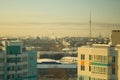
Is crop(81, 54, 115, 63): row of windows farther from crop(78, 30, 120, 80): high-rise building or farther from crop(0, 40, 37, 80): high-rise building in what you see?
crop(0, 40, 37, 80): high-rise building

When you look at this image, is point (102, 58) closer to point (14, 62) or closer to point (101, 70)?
point (101, 70)

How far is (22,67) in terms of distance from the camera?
6418 mm

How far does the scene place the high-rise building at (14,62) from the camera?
613cm

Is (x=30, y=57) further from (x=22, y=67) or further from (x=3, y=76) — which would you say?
(x=3, y=76)

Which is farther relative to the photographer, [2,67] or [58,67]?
[58,67]

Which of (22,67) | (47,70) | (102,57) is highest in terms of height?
(102,57)

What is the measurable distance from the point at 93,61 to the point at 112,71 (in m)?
0.29

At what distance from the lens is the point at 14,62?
6258 millimetres

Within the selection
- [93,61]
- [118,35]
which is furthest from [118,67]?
[118,35]

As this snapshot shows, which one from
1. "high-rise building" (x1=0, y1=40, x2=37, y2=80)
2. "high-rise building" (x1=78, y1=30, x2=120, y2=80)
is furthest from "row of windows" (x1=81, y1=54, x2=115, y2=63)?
"high-rise building" (x1=0, y1=40, x2=37, y2=80)

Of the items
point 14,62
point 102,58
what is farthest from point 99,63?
point 14,62

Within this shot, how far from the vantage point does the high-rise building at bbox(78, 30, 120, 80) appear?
13.2 feet

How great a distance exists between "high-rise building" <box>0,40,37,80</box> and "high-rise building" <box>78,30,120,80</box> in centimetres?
205

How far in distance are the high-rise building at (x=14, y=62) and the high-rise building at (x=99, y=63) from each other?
6.74 feet
